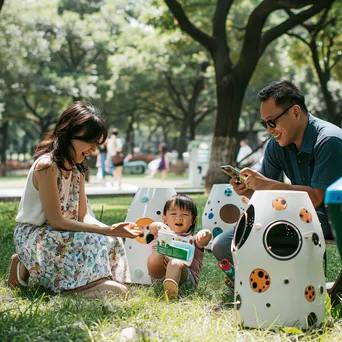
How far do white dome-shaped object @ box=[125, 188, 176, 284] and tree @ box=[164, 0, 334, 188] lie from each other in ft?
23.7

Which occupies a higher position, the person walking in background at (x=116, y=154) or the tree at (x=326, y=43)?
the tree at (x=326, y=43)

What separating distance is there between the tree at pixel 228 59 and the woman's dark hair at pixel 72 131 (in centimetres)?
760

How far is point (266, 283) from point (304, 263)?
0.21 meters

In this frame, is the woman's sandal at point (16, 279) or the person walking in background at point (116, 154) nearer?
the woman's sandal at point (16, 279)

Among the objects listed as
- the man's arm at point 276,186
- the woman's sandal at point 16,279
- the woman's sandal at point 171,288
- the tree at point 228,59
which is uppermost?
the tree at point 228,59

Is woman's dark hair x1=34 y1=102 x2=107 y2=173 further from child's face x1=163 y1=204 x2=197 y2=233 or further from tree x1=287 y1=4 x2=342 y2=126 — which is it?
tree x1=287 y1=4 x2=342 y2=126

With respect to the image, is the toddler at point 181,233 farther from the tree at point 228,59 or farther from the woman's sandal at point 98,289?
the tree at point 228,59

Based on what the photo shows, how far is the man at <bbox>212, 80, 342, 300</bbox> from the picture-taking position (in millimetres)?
3387

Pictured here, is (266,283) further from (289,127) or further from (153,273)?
(153,273)

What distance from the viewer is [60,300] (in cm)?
349

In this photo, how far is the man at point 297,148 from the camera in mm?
3387

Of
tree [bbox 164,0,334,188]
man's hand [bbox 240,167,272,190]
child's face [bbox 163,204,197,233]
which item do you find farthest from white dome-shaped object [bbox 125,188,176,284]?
tree [bbox 164,0,334,188]

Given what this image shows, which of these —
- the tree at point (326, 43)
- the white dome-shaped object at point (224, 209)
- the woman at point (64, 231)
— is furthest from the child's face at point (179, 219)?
the tree at point (326, 43)

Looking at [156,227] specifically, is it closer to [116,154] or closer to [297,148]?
[297,148]
